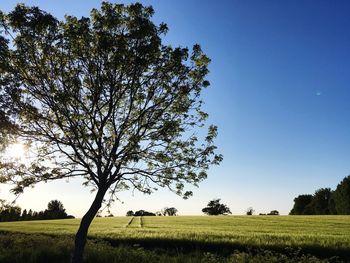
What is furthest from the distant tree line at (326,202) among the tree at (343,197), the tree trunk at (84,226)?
the tree trunk at (84,226)

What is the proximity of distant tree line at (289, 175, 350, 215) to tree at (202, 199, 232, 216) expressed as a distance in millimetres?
26611

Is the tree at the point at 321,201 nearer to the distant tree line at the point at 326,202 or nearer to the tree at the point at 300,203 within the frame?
the distant tree line at the point at 326,202

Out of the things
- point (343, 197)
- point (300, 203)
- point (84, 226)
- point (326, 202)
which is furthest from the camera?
point (300, 203)

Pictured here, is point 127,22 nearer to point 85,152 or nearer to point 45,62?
point 45,62

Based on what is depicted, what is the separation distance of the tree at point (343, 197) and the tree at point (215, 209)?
50.2m

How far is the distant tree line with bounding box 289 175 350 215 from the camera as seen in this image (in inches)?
4675

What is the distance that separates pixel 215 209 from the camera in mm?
164250

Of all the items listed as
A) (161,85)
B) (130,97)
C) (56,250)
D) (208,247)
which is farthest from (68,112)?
(208,247)

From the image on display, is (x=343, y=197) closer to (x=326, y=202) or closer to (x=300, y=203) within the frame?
(x=326, y=202)

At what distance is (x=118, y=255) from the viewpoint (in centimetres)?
1762

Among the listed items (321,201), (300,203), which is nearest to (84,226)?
(321,201)

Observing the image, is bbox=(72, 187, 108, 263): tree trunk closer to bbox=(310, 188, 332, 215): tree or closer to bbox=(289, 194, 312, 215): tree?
bbox=(310, 188, 332, 215): tree

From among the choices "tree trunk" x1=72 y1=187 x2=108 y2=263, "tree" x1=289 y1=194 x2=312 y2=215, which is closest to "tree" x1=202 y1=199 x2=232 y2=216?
"tree" x1=289 y1=194 x2=312 y2=215

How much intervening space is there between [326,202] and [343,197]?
20849 millimetres
